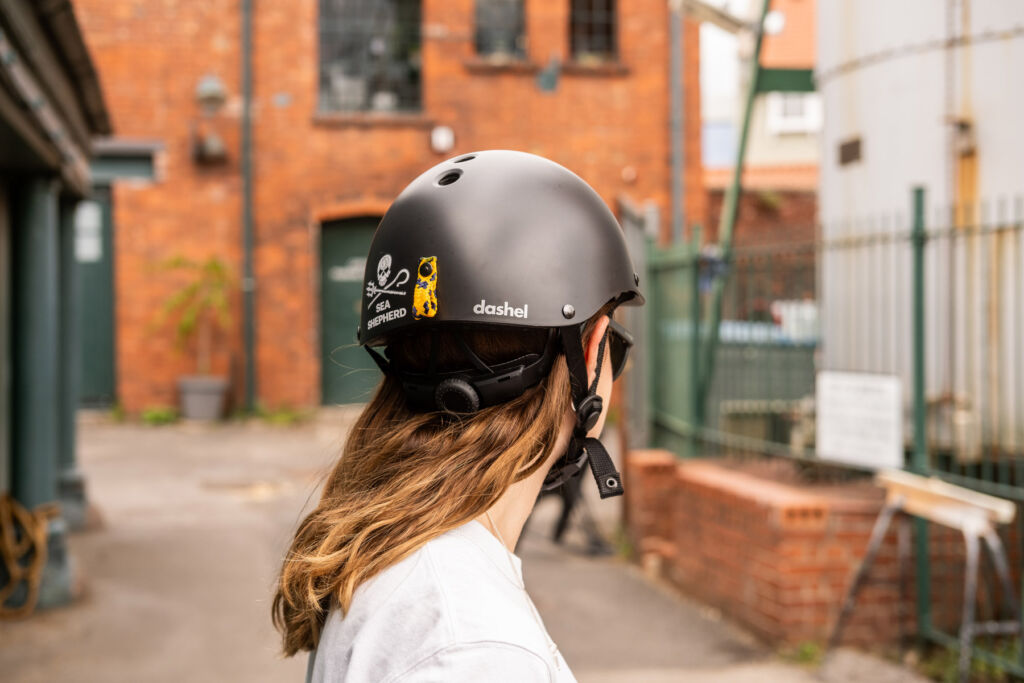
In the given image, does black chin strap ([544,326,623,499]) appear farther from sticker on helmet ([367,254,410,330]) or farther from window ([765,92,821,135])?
window ([765,92,821,135])

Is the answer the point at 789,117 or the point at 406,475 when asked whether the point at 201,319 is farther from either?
the point at 789,117

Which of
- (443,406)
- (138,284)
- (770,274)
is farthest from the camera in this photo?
(138,284)

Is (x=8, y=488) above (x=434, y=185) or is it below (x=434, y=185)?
below

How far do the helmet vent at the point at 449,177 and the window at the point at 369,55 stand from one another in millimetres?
14640

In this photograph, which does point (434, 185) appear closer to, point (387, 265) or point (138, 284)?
point (387, 265)

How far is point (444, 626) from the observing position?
121 centimetres

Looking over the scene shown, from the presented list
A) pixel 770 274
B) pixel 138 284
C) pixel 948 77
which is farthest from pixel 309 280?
pixel 948 77

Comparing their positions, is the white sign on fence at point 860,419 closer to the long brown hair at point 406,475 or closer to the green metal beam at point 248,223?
the long brown hair at point 406,475

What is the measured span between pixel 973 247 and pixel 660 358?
10.4 feet

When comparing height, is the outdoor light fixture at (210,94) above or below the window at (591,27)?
below

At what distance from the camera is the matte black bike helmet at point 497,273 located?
155cm

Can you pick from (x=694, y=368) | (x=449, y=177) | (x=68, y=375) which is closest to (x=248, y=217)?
(x=68, y=375)

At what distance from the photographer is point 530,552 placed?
316 inches

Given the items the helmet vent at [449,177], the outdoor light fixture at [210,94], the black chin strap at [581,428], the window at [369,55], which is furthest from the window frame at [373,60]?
the black chin strap at [581,428]
